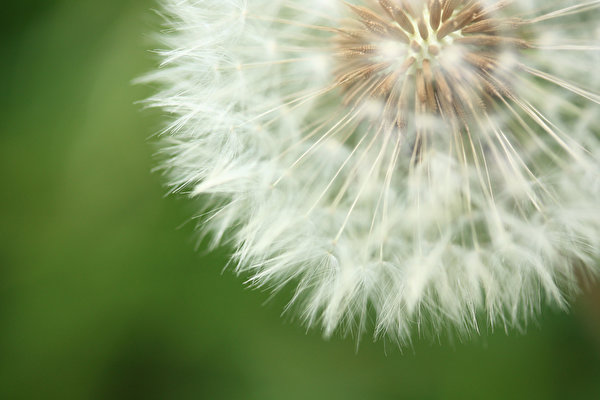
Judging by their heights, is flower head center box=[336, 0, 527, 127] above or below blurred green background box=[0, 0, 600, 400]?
above

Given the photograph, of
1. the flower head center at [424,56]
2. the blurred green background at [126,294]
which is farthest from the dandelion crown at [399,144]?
the blurred green background at [126,294]

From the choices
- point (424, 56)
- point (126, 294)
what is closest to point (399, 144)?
point (424, 56)

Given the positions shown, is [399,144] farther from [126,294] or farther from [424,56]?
[126,294]

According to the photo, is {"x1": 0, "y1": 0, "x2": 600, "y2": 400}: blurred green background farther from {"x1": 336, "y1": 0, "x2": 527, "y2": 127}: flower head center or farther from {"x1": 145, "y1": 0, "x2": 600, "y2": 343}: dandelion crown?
{"x1": 336, "y1": 0, "x2": 527, "y2": 127}: flower head center

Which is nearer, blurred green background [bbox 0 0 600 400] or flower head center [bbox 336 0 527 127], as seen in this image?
flower head center [bbox 336 0 527 127]

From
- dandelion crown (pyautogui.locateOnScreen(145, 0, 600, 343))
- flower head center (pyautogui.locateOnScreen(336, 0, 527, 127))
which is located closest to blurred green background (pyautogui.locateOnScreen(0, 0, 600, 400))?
dandelion crown (pyautogui.locateOnScreen(145, 0, 600, 343))

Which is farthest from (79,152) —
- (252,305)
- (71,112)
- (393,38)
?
(393,38)

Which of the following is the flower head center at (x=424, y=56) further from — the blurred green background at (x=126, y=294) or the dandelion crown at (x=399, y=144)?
the blurred green background at (x=126, y=294)
